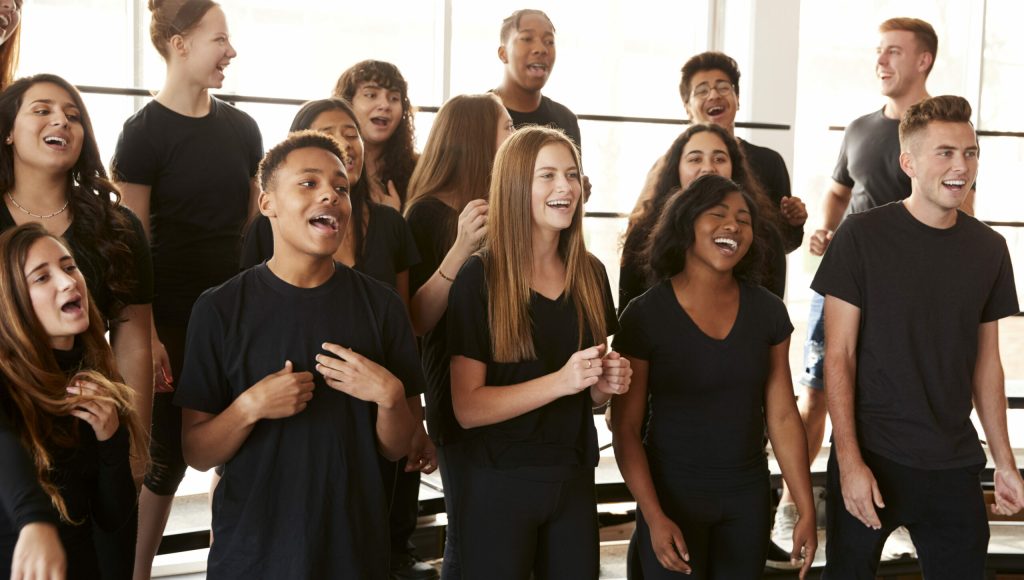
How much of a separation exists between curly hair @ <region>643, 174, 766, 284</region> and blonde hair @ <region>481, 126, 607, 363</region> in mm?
306

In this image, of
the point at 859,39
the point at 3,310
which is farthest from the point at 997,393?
the point at 859,39

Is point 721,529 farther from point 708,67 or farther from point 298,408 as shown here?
point 708,67

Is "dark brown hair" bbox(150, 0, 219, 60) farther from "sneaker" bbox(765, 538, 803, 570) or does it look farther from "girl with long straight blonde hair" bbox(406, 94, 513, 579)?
"sneaker" bbox(765, 538, 803, 570)

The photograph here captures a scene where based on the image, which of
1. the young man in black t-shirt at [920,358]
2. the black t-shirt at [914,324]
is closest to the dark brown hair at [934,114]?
the young man in black t-shirt at [920,358]

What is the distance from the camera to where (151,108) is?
8.91 feet

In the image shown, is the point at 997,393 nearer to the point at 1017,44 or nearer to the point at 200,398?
the point at 200,398

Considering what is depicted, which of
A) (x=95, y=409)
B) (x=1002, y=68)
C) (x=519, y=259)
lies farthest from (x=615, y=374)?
(x=1002, y=68)

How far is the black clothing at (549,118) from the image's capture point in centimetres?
352

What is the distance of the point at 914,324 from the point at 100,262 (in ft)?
6.05

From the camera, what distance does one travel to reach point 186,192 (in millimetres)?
2717

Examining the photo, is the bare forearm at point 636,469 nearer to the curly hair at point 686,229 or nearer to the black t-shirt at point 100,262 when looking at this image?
the curly hair at point 686,229

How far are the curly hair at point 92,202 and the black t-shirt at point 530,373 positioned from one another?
689 mm

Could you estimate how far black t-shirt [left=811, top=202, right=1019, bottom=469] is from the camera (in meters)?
2.56

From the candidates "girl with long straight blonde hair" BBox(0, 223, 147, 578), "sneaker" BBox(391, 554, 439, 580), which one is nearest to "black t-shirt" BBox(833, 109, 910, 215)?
"sneaker" BBox(391, 554, 439, 580)
